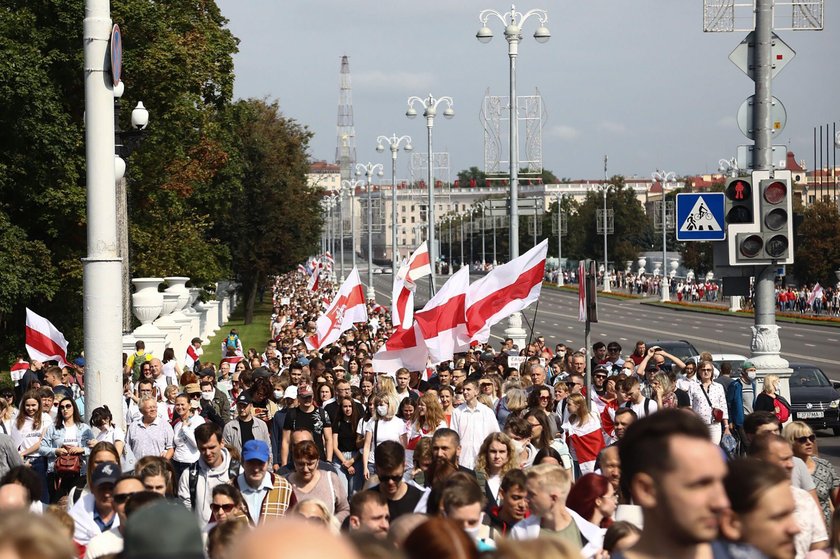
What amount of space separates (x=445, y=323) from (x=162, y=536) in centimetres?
1546

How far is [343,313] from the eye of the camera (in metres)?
25.2

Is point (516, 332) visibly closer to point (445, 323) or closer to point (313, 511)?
point (445, 323)

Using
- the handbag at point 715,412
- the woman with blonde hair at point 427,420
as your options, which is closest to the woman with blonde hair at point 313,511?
the woman with blonde hair at point 427,420

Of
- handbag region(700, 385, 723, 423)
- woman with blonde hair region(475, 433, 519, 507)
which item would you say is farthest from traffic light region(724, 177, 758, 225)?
woman with blonde hair region(475, 433, 519, 507)

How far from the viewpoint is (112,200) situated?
45.5 ft

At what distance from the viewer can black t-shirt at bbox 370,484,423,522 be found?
8.04m

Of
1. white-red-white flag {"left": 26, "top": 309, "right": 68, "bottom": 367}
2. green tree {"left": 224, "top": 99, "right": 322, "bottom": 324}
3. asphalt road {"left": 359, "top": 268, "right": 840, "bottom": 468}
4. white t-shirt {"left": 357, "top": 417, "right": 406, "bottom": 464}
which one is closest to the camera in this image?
white t-shirt {"left": 357, "top": 417, "right": 406, "bottom": 464}

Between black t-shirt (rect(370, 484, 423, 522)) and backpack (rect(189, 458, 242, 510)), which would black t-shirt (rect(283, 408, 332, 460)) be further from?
black t-shirt (rect(370, 484, 423, 522))

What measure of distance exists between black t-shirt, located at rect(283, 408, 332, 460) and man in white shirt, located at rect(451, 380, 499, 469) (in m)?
1.22

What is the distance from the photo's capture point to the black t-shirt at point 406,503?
804 cm

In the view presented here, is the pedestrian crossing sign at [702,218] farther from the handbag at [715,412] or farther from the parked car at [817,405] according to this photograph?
the parked car at [817,405]

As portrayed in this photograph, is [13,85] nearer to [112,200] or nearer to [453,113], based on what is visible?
[453,113]

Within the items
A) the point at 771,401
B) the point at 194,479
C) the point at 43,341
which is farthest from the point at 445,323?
the point at 194,479

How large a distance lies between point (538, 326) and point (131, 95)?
32.3 metres
